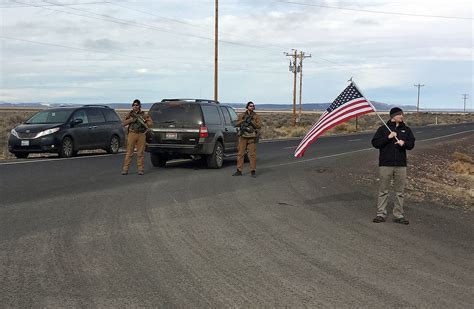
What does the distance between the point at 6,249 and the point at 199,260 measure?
2.30 metres

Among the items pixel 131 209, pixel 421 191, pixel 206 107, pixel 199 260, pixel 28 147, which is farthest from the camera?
pixel 28 147

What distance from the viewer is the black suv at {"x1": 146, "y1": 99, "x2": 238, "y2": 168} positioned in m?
15.5

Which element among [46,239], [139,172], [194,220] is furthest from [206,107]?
[46,239]

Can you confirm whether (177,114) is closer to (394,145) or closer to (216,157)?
(216,157)

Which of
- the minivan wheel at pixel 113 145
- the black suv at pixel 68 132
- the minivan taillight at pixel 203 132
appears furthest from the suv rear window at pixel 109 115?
the minivan taillight at pixel 203 132

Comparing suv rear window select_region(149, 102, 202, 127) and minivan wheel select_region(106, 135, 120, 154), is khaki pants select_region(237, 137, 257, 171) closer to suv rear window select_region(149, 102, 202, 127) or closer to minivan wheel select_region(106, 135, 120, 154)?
suv rear window select_region(149, 102, 202, 127)

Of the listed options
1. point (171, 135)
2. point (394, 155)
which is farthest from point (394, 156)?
point (171, 135)

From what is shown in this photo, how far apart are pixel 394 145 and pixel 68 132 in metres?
13.2

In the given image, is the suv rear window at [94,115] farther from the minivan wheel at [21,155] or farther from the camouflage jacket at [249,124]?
the camouflage jacket at [249,124]

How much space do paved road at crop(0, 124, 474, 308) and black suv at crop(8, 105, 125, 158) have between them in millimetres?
6341

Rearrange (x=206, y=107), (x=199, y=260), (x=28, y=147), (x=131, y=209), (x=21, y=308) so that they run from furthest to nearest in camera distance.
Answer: (x=28, y=147) < (x=206, y=107) < (x=131, y=209) < (x=199, y=260) < (x=21, y=308)

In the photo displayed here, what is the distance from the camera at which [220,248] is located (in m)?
6.81

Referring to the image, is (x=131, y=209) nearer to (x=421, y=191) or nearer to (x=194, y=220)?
(x=194, y=220)

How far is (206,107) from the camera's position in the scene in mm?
16062
